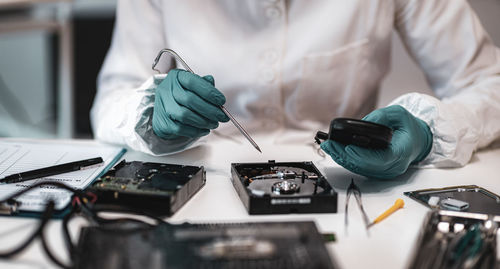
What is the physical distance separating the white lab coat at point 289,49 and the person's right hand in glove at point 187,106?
274 millimetres

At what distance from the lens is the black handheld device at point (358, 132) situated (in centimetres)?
72

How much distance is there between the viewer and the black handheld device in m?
0.72

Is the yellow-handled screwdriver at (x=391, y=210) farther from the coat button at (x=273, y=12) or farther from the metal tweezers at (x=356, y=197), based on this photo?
the coat button at (x=273, y=12)

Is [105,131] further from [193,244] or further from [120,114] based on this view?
[193,244]

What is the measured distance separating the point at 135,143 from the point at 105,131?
108 mm

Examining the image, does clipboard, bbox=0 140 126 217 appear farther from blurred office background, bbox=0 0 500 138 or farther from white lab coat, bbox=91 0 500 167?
blurred office background, bbox=0 0 500 138

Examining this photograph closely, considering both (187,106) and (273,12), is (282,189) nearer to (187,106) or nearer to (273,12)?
(187,106)

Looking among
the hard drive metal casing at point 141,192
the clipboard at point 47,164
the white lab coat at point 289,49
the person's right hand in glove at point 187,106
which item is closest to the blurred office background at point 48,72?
the white lab coat at point 289,49

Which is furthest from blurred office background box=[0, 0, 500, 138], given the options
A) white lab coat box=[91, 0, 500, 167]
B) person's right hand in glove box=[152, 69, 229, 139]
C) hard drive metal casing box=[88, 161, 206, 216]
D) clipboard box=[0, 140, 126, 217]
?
hard drive metal casing box=[88, 161, 206, 216]

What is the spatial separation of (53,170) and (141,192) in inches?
9.0

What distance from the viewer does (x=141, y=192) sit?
0.65m

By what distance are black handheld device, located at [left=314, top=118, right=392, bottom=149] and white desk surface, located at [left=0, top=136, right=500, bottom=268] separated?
Result: 94 mm

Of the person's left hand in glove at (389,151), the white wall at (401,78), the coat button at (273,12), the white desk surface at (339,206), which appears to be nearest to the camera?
the white desk surface at (339,206)

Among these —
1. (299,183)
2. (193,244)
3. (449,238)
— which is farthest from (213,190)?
(449,238)
